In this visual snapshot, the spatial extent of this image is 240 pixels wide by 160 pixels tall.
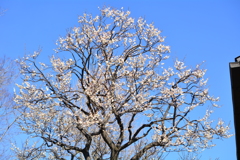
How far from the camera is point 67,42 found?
1154cm

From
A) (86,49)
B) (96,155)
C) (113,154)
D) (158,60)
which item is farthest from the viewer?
(96,155)

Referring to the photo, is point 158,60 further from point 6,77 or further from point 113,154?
point 6,77

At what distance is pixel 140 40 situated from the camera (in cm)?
1211

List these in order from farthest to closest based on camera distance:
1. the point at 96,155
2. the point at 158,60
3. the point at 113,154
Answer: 1. the point at 96,155
2. the point at 158,60
3. the point at 113,154

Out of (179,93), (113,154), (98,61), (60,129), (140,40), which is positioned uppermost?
(140,40)

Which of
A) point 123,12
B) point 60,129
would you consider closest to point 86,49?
point 123,12

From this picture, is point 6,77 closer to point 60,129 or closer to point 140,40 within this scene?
point 60,129

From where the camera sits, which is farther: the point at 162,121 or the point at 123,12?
the point at 123,12

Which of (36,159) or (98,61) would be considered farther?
(36,159)

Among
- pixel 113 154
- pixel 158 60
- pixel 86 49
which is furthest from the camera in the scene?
pixel 158 60

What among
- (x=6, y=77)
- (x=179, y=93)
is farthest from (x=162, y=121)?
(x=6, y=77)

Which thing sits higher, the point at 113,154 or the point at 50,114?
the point at 50,114

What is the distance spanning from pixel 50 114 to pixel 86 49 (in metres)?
2.81

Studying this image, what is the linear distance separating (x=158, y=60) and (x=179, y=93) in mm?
1739
